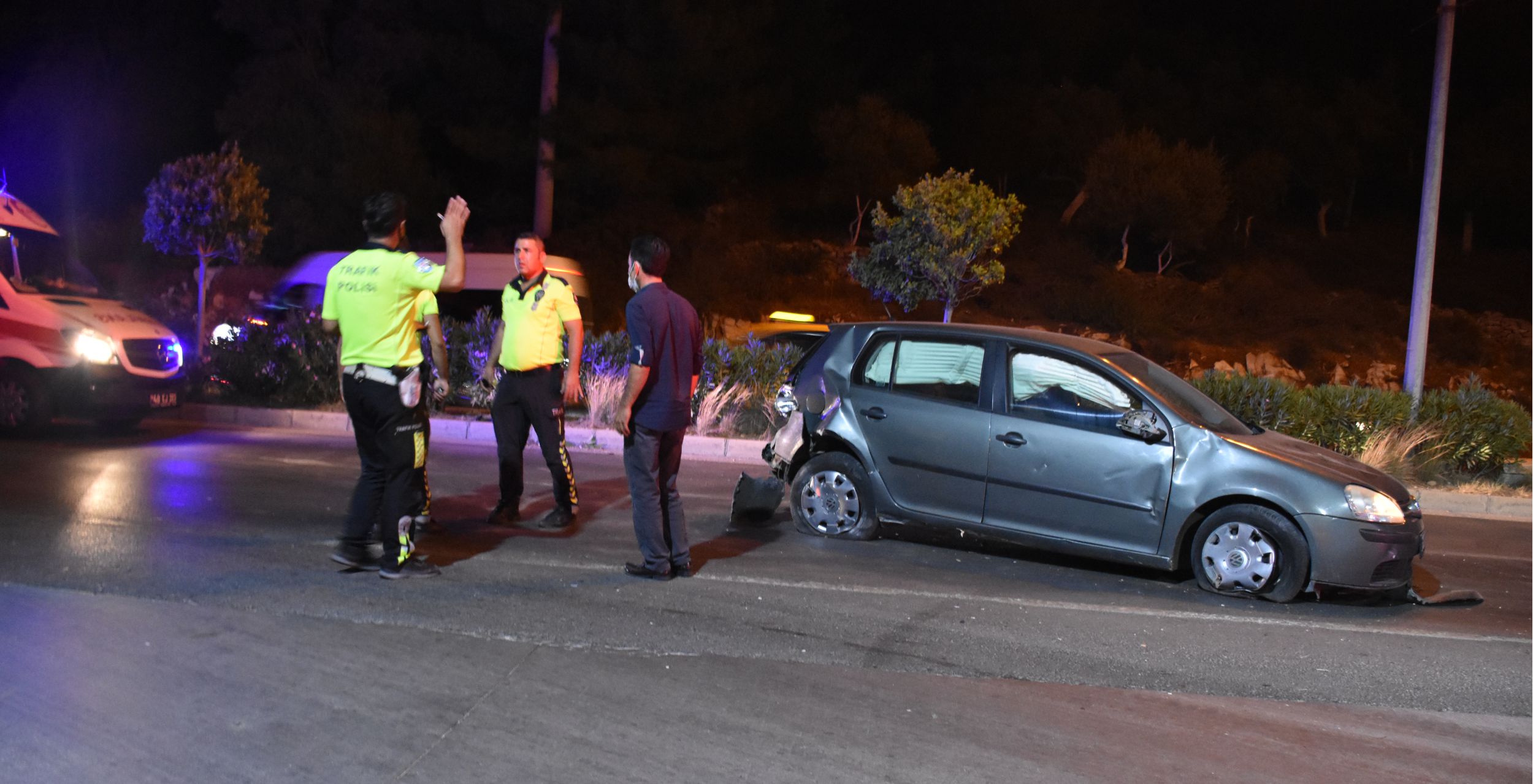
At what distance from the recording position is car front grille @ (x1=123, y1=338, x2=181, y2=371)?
11.3 meters

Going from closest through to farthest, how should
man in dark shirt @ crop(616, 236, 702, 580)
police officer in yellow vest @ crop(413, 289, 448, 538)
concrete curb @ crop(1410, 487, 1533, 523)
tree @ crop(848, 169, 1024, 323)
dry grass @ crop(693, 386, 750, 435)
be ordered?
man in dark shirt @ crop(616, 236, 702, 580) < police officer in yellow vest @ crop(413, 289, 448, 538) < concrete curb @ crop(1410, 487, 1533, 523) < dry grass @ crop(693, 386, 750, 435) < tree @ crop(848, 169, 1024, 323)

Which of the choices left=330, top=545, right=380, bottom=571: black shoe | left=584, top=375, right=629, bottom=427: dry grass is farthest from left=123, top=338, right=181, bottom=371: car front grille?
left=330, top=545, right=380, bottom=571: black shoe

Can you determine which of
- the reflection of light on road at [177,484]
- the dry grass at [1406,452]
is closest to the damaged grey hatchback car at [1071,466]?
the reflection of light on road at [177,484]

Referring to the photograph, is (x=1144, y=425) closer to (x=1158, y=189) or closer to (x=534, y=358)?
(x=534, y=358)

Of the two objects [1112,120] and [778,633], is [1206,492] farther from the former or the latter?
[1112,120]

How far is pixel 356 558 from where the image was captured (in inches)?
241

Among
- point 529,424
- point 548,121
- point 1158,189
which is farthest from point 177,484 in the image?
point 1158,189

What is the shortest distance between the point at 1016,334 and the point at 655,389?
240 cm

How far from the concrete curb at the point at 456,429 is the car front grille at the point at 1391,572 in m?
6.07

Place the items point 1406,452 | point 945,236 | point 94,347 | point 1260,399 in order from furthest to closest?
point 945,236, point 1260,399, point 1406,452, point 94,347

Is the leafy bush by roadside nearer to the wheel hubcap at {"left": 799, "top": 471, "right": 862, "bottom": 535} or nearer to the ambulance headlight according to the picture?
the wheel hubcap at {"left": 799, "top": 471, "right": 862, "bottom": 535}

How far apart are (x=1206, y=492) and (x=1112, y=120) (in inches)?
1204

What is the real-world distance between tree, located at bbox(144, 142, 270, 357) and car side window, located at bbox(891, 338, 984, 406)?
1140cm

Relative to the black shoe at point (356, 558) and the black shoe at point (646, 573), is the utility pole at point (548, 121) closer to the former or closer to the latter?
the black shoe at point (356, 558)
